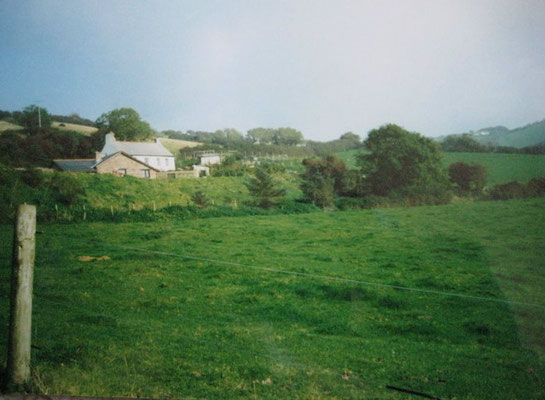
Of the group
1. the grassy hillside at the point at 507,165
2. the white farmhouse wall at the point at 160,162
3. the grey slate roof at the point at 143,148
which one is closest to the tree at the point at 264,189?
the white farmhouse wall at the point at 160,162

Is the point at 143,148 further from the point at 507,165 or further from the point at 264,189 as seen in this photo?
the point at 507,165

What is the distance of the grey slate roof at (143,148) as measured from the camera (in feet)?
47.5

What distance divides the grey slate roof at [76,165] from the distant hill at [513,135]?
17599 mm

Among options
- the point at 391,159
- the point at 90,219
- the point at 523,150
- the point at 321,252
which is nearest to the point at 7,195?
the point at 90,219

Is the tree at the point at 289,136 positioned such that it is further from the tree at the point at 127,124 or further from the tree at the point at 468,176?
the tree at the point at 468,176

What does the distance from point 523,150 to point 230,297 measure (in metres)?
14.9

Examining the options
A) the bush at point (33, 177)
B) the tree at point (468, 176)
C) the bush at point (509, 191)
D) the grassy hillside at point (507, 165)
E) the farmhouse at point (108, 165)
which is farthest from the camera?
the tree at point (468, 176)

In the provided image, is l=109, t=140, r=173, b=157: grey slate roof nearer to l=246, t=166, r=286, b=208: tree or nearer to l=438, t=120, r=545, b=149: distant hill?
l=246, t=166, r=286, b=208: tree

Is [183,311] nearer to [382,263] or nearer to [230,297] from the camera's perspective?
[230,297]

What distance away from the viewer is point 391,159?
19688 millimetres

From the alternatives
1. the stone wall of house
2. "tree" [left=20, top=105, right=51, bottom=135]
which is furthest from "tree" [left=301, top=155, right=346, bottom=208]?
"tree" [left=20, top=105, right=51, bottom=135]

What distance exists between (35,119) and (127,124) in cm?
342

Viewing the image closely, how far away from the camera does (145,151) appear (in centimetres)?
1541

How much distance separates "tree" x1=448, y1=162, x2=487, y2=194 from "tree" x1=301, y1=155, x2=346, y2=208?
5852 mm
